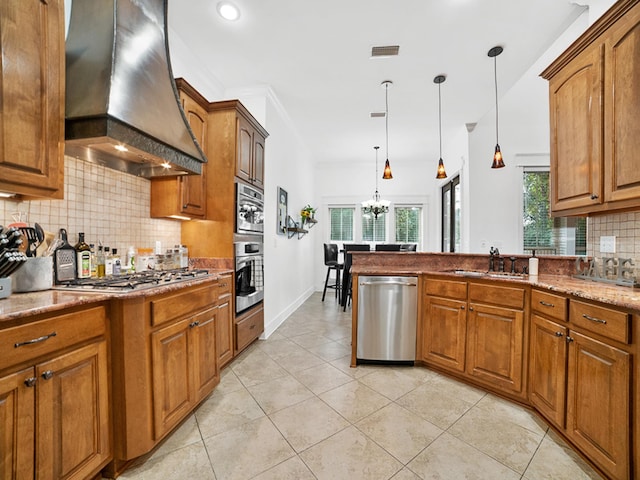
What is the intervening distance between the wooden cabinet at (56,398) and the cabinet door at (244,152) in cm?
180

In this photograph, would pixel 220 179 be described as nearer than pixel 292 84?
Yes

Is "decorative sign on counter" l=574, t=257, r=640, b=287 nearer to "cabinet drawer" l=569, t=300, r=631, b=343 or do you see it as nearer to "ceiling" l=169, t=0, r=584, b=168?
"cabinet drawer" l=569, t=300, r=631, b=343

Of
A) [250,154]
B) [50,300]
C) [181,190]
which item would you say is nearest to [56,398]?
[50,300]

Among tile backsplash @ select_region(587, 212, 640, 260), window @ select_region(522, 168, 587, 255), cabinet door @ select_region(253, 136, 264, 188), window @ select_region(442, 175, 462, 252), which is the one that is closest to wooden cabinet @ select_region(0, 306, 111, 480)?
cabinet door @ select_region(253, 136, 264, 188)

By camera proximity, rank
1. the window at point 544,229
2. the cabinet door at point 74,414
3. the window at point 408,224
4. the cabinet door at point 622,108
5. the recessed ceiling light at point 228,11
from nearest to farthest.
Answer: the cabinet door at point 74,414 < the cabinet door at point 622,108 < the recessed ceiling light at point 228,11 < the window at point 544,229 < the window at point 408,224

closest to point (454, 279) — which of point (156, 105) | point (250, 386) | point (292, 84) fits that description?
point (250, 386)

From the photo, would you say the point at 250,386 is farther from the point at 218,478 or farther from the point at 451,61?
the point at 451,61

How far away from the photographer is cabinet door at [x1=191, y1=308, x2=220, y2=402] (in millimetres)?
1784

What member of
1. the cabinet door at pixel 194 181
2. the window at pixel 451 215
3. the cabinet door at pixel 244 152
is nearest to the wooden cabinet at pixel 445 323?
the cabinet door at pixel 244 152

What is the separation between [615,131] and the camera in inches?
65.6

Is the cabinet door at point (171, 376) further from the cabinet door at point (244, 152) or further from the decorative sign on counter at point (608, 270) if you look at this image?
the decorative sign on counter at point (608, 270)

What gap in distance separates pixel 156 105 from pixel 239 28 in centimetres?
128

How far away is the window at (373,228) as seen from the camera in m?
6.66

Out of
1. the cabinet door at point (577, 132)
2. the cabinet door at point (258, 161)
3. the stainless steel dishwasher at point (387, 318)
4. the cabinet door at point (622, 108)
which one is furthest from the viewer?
the cabinet door at point (258, 161)
